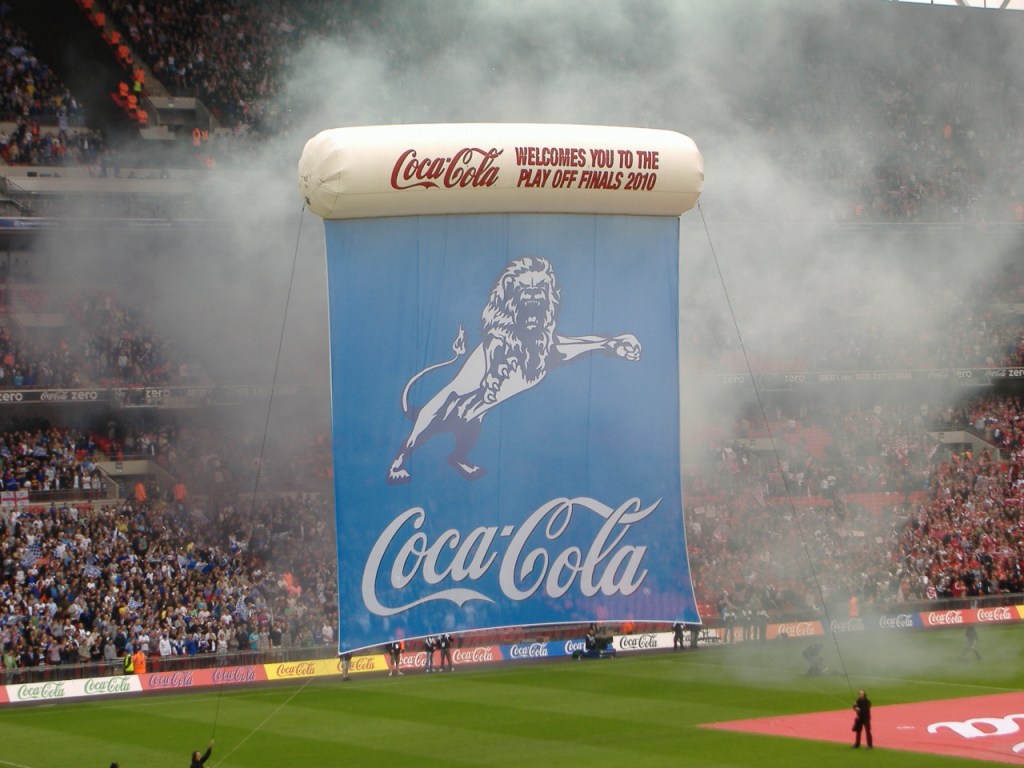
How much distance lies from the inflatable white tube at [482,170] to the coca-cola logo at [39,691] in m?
15.4

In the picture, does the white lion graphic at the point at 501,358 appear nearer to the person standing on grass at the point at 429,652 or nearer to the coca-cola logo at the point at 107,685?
the coca-cola logo at the point at 107,685

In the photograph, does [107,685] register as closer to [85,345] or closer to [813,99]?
[85,345]

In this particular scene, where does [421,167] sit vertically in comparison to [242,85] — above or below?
below

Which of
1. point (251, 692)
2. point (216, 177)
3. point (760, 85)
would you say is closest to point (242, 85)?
point (216, 177)

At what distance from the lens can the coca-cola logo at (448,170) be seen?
8.16 meters

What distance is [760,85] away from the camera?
2822cm

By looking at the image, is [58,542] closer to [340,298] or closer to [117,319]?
[117,319]

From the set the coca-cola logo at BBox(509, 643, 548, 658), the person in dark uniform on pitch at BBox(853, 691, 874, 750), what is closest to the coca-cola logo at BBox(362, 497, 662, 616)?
the person in dark uniform on pitch at BBox(853, 691, 874, 750)

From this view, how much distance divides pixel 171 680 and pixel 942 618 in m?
14.9

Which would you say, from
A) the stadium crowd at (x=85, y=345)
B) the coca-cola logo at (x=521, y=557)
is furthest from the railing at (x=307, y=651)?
the coca-cola logo at (x=521, y=557)

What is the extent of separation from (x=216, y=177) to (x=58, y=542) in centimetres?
814

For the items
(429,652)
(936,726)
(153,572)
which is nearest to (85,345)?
(153,572)

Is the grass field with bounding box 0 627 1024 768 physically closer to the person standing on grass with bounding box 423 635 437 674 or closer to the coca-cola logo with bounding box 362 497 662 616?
the person standing on grass with bounding box 423 635 437 674

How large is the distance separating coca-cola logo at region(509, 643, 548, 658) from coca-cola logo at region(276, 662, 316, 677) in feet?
12.0
